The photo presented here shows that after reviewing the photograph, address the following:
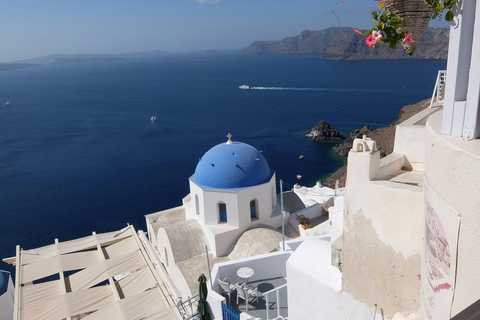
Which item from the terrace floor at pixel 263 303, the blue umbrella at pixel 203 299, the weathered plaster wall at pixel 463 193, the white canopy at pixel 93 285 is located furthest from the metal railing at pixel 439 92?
the white canopy at pixel 93 285

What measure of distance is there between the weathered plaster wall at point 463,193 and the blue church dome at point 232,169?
1149cm

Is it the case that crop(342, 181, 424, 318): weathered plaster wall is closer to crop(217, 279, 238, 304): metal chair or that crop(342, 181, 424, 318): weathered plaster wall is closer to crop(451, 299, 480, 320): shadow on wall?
crop(451, 299, 480, 320): shadow on wall

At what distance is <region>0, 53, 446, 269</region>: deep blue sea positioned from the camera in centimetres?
3566

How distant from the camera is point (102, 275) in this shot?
1264 cm

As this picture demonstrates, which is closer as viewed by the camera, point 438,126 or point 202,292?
point 438,126

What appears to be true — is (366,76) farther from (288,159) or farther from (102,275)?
(102,275)

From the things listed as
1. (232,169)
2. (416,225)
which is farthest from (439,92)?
(232,169)

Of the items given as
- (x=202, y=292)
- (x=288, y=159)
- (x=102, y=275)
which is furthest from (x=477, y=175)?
A: (x=288, y=159)

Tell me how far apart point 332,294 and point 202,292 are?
3.54 m

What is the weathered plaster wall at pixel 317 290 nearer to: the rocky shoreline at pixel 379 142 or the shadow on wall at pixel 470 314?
the shadow on wall at pixel 470 314

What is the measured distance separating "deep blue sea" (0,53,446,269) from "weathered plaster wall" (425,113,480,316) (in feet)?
103

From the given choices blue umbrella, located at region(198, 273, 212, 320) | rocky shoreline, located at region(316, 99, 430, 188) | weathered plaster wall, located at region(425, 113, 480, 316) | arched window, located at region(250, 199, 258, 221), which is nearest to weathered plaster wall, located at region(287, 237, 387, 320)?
blue umbrella, located at region(198, 273, 212, 320)

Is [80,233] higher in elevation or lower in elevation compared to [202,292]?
lower

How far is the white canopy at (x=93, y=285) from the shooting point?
11.0 meters
